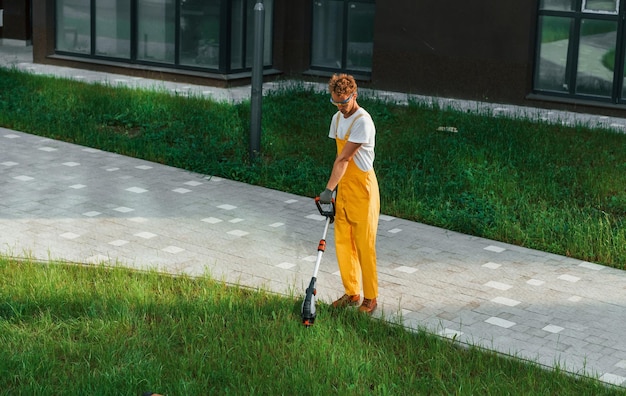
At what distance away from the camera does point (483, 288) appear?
9.35 m

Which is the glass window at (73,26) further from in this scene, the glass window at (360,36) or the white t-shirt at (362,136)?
the white t-shirt at (362,136)

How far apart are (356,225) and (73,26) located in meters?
15.5

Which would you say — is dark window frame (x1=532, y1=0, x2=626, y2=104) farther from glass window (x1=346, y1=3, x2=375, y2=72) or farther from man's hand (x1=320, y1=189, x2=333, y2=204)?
man's hand (x1=320, y1=189, x2=333, y2=204)

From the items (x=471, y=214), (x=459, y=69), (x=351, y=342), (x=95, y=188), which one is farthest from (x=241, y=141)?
(x=351, y=342)

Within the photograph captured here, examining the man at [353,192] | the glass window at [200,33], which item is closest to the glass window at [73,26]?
the glass window at [200,33]

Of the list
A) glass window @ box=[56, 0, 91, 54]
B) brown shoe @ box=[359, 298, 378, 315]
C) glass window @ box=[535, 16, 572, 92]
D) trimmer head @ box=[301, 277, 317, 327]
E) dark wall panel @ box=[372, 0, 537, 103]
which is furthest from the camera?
glass window @ box=[56, 0, 91, 54]

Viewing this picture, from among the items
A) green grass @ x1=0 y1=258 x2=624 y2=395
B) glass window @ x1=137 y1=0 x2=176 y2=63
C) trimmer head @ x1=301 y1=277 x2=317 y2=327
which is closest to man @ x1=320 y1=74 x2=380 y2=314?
green grass @ x1=0 y1=258 x2=624 y2=395

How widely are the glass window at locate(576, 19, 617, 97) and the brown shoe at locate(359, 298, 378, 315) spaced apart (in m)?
10.9

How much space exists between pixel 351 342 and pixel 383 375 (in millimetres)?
577

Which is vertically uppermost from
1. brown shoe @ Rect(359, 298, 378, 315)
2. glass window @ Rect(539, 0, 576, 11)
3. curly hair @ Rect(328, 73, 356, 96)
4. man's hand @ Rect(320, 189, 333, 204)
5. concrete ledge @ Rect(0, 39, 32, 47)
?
glass window @ Rect(539, 0, 576, 11)

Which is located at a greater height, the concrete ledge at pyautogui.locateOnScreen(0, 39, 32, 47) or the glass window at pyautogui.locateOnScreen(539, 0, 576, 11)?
the glass window at pyautogui.locateOnScreen(539, 0, 576, 11)

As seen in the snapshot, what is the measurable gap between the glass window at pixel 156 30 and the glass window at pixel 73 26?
1.46 metres

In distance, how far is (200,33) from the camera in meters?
20.4

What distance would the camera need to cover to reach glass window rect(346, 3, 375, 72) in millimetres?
20375
